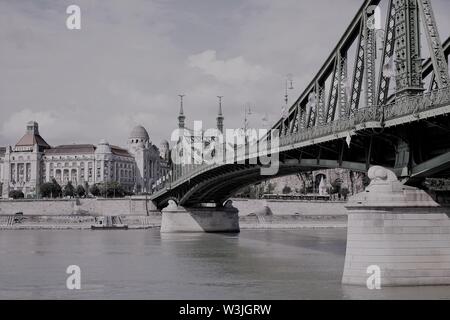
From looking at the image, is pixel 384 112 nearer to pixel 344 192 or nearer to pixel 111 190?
pixel 111 190

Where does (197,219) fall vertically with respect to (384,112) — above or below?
below

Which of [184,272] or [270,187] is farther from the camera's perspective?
[270,187]

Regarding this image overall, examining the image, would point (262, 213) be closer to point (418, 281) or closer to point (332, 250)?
point (332, 250)

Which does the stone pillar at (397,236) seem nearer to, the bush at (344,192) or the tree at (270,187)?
the bush at (344,192)

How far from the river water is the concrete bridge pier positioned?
21731 millimetres

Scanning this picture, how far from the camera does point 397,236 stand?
100 ft

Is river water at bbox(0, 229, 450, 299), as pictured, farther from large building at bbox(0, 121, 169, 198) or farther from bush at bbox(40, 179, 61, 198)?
large building at bbox(0, 121, 169, 198)

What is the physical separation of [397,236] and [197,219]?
58.5 m

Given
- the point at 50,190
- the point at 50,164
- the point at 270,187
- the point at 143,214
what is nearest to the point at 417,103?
the point at 143,214

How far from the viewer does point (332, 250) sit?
56.2 m

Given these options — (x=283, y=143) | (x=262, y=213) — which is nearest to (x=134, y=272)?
(x=283, y=143)

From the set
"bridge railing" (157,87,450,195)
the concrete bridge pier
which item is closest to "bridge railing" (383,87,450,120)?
"bridge railing" (157,87,450,195)

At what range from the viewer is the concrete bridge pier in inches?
3457

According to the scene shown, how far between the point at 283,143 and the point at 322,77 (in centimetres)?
475
